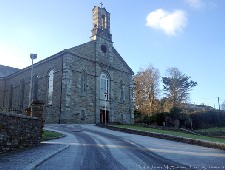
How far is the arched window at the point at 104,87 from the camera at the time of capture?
127 ft

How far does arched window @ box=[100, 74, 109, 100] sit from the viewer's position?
38781 mm

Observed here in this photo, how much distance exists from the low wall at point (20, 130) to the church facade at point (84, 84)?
16.7 m

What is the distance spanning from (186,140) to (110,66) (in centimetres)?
2279

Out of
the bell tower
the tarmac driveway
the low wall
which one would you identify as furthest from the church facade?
the tarmac driveway

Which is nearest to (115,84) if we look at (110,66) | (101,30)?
(110,66)

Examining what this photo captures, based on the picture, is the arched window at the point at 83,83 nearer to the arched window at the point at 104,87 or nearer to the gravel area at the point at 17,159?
the arched window at the point at 104,87

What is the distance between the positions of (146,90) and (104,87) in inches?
792

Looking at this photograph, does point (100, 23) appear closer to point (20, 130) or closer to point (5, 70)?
point (5, 70)

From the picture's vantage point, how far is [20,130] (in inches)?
570

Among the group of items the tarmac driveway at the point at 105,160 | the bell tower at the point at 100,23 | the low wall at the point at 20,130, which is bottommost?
the tarmac driveway at the point at 105,160

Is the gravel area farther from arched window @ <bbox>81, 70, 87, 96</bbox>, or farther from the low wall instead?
arched window @ <bbox>81, 70, 87, 96</bbox>

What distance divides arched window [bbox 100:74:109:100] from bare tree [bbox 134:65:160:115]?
1863 cm

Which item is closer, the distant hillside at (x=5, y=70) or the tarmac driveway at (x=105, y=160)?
the tarmac driveway at (x=105, y=160)

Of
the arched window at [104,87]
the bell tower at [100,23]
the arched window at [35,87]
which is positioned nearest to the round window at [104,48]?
the bell tower at [100,23]
